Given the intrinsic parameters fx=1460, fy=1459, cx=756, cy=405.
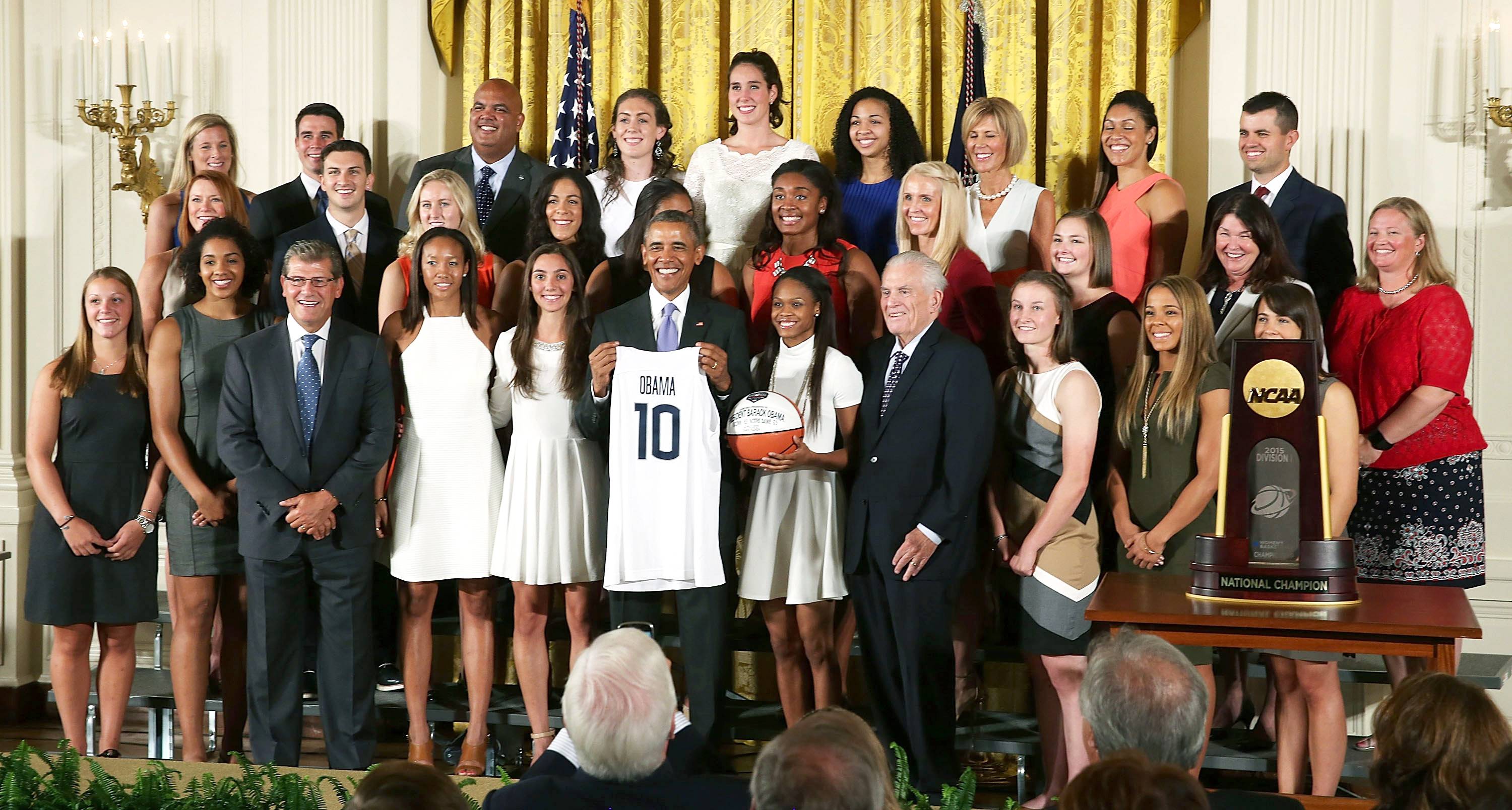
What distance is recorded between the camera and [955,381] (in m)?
4.40

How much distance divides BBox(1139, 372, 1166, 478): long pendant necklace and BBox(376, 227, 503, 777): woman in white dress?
2.06 metres

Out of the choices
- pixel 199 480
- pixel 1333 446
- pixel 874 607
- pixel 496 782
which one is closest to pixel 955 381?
pixel 874 607

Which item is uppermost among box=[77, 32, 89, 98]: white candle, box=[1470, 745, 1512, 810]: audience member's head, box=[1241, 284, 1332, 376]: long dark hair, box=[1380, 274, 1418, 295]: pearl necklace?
box=[77, 32, 89, 98]: white candle

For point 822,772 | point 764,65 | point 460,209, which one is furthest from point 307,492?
point 822,772

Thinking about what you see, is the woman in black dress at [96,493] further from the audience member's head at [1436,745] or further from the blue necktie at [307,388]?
the audience member's head at [1436,745]

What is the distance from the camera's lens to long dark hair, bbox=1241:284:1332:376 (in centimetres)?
413

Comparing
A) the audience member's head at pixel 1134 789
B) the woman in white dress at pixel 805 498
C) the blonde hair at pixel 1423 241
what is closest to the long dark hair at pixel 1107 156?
the blonde hair at pixel 1423 241

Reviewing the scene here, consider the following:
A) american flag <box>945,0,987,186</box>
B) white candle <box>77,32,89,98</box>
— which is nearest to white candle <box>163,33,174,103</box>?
white candle <box>77,32,89,98</box>

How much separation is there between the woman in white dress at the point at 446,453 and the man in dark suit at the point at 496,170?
900 mm

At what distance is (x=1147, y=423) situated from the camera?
443 centimetres

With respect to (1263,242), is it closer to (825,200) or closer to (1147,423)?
(1147,423)

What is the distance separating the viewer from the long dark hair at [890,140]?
5324 millimetres

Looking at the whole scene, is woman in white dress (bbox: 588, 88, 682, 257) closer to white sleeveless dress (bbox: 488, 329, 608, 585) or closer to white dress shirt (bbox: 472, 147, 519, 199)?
white dress shirt (bbox: 472, 147, 519, 199)

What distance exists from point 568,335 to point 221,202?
4.92 feet
